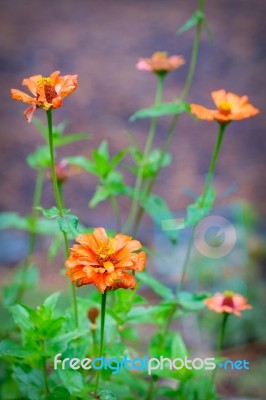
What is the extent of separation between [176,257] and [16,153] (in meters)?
0.94

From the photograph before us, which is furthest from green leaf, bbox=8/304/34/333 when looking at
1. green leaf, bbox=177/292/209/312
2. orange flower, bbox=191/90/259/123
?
orange flower, bbox=191/90/259/123

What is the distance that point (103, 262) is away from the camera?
572 millimetres

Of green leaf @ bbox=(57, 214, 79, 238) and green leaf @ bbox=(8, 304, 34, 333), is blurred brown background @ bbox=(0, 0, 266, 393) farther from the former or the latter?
green leaf @ bbox=(57, 214, 79, 238)

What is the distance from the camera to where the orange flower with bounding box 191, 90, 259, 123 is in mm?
728

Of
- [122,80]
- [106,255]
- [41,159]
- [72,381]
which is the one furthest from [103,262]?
[122,80]

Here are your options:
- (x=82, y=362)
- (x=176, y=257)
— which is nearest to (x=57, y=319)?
(x=82, y=362)

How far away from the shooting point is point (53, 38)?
10.8ft

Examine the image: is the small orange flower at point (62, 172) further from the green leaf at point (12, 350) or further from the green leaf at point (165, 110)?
the green leaf at point (12, 350)

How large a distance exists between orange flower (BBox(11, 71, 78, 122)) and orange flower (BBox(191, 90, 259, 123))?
20cm

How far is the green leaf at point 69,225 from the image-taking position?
603mm

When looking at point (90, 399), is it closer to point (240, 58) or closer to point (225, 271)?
point (225, 271)

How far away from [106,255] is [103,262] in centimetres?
1

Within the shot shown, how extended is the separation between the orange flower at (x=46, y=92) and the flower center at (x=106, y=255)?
0.15 m

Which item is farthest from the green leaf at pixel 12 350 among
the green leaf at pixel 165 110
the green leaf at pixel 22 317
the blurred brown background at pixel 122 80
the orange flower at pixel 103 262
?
the blurred brown background at pixel 122 80
